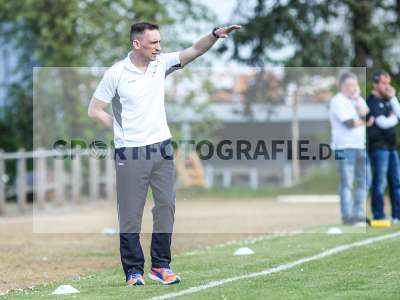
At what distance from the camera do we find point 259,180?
32375 millimetres

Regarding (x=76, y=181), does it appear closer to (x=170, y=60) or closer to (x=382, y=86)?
(x=382, y=86)

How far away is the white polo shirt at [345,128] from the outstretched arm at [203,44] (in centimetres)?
562

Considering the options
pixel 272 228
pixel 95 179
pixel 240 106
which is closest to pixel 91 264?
pixel 272 228

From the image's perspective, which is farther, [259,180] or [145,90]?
[259,180]

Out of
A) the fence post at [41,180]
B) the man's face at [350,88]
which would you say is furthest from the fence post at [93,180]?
the man's face at [350,88]

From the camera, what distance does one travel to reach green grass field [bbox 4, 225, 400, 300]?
7.69m

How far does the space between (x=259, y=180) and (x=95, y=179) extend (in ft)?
24.1

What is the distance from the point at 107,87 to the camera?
28.2ft

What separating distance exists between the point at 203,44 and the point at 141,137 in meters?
0.90

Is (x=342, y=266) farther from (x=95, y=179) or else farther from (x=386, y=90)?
(x=95, y=179)

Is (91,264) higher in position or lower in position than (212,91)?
lower

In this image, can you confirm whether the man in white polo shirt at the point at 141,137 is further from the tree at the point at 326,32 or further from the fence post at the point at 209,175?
the fence post at the point at 209,175

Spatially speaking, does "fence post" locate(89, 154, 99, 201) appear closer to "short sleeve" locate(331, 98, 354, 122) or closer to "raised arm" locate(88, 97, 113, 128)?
"short sleeve" locate(331, 98, 354, 122)

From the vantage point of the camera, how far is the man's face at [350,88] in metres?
14.1
